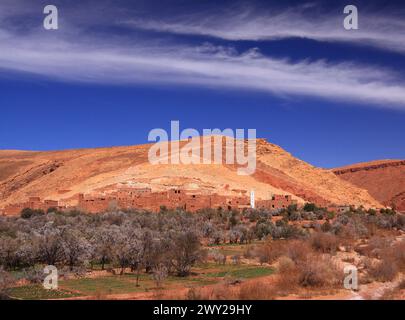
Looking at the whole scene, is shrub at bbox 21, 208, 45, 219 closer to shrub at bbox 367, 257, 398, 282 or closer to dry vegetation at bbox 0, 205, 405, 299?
dry vegetation at bbox 0, 205, 405, 299

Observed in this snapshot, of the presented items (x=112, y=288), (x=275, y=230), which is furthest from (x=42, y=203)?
(x=112, y=288)

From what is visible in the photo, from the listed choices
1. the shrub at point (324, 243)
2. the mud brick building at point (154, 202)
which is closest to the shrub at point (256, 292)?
the shrub at point (324, 243)

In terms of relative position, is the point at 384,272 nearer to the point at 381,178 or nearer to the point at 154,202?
the point at 154,202

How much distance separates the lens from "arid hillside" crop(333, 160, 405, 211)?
106m

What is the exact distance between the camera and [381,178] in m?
119

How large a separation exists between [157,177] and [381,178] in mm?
73392

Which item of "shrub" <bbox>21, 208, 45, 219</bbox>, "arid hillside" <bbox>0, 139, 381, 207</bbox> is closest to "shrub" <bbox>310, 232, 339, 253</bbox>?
"shrub" <bbox>21, 208, 45, 219</bbox>

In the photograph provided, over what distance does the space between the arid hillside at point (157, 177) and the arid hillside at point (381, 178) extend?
2157cm

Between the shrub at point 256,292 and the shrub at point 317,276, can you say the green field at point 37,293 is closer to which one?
the shrub at point 256,292

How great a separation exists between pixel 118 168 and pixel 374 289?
194 feet

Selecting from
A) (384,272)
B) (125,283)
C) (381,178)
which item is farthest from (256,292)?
(381,178)

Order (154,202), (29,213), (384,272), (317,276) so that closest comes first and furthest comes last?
(317,276)
(384,272)
(29,213)
(154,202)
